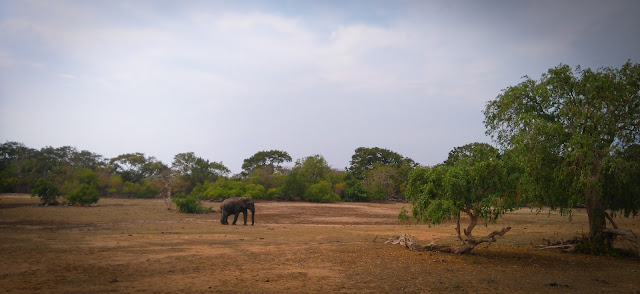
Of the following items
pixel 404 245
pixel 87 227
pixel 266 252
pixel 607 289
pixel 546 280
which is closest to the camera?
pixel 607 289

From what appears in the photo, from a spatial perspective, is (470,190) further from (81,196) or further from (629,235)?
(81,196)

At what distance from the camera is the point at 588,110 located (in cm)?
1355

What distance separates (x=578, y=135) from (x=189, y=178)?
59.2m

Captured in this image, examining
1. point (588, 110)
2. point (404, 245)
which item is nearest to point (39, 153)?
point (404, 245)

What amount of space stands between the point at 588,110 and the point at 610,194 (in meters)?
3.32

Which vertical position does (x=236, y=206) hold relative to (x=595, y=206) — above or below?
below

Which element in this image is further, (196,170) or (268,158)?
(268,158)

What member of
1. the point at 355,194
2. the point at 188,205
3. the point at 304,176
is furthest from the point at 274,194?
the point at 188,205

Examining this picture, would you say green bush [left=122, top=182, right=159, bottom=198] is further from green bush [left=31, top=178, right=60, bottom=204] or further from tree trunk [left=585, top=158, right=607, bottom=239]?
tree trunk [left=585, top=158, right=607, bottom=239]

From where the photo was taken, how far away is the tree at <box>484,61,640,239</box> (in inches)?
505

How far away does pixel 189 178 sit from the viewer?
64375 millimetres

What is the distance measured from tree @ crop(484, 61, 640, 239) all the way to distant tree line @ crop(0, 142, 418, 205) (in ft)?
104

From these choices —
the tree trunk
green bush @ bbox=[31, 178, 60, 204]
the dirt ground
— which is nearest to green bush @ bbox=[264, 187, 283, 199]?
green bush @ bbox=[31, 178, 60, 204]

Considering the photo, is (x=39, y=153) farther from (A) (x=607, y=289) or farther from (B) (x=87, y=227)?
(A) (x=607, y=289)
